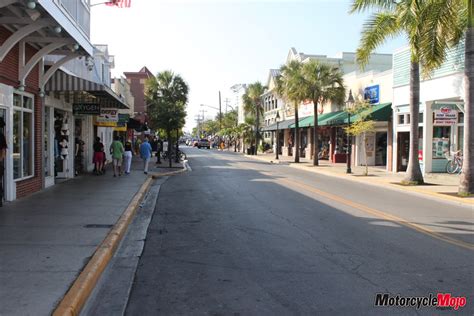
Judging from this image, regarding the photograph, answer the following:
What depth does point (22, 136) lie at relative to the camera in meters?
13.3

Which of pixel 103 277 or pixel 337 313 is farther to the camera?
pixel 103 277

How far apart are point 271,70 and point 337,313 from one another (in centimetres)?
5691

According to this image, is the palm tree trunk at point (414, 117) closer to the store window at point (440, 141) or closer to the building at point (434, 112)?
the building at point (434, 112)

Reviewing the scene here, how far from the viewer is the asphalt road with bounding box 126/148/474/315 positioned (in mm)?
5336

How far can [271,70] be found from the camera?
6041cm

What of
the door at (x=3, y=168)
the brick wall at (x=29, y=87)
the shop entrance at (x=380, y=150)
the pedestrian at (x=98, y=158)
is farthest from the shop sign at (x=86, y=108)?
the shop entrance at (x=380, y=150)

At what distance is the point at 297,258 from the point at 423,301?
2.19 meters

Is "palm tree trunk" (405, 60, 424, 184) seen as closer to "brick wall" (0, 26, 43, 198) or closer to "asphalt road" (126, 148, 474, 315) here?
"asphalt road" (126, 148, 474, 315)

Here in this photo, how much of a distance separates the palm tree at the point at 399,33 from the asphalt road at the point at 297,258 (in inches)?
232

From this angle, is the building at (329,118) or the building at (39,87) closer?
the building at (39,87)

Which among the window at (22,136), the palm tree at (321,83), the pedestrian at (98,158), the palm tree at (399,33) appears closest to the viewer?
the window at (22,136)

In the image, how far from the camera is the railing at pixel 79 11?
38.4 feet

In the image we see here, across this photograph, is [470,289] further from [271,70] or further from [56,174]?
[271,70]

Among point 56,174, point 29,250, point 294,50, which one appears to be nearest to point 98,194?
point 56,174
